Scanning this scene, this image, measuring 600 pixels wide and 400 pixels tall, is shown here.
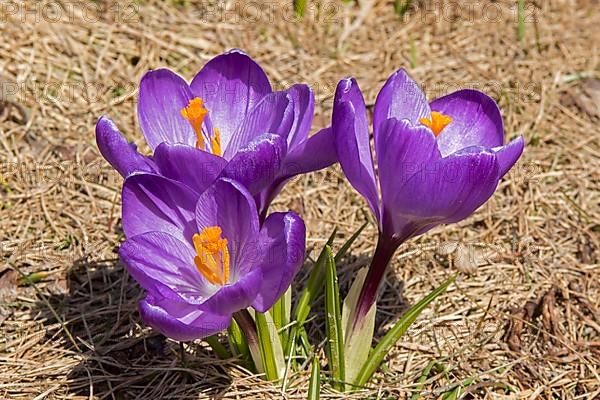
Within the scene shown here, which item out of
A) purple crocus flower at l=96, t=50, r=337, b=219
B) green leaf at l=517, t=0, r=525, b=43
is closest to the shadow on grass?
purple crocus flower at l=96, t=50, r=337, b=219

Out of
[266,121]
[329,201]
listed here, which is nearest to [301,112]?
[266,121]

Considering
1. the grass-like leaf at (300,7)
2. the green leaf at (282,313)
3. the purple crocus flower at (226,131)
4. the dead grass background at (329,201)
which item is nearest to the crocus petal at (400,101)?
the purple crocus flower at (226,131)

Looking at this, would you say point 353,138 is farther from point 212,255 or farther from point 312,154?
point 212,255

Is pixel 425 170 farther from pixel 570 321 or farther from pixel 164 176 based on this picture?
pixel 570 321

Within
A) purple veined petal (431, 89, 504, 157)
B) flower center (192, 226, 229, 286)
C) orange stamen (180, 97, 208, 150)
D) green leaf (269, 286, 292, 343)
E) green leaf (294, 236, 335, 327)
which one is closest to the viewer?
flower center (192, 226, 229, 286)

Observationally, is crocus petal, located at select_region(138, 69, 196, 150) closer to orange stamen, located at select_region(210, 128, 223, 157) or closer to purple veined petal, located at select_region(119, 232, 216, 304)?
orange stamen, located at select_region(210, 128, 223, 157)

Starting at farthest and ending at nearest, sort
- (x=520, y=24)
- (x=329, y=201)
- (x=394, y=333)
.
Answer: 1. (x=520, y=24)
2. (x=329, y=201)
3. (x=394, y=333)
